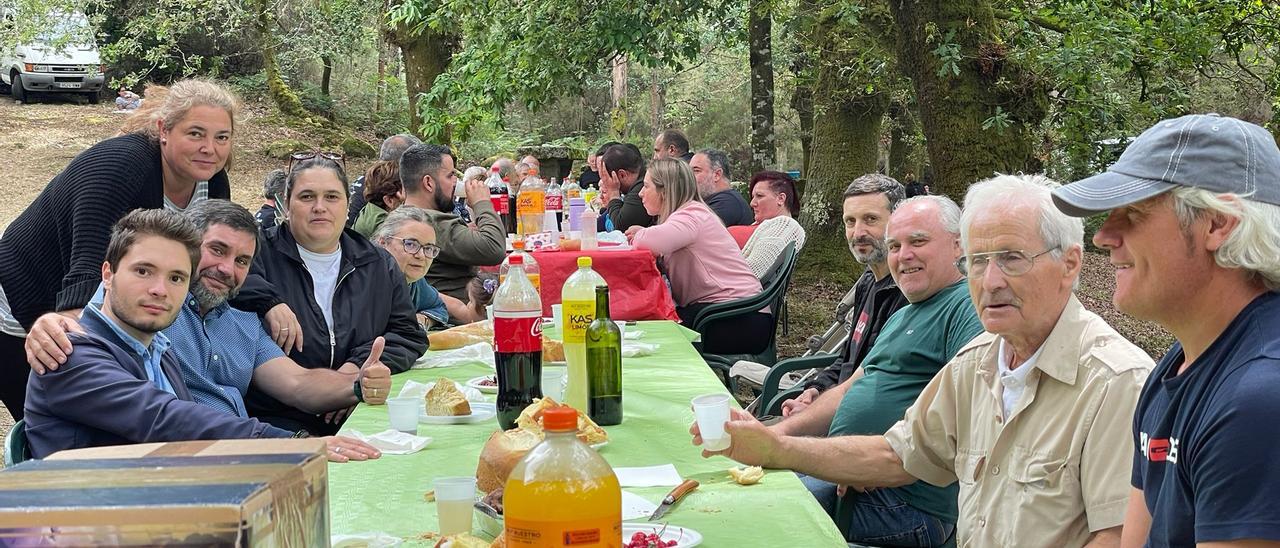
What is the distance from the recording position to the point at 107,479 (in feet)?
4.05

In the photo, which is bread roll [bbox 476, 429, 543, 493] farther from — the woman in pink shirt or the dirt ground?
the dirt ground

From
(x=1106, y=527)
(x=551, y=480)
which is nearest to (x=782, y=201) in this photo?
(x=1106, y=527)

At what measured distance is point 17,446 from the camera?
267 centimetres

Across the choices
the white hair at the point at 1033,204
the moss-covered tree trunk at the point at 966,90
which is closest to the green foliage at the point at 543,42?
the moss-covered tree trunk at the point at 966,90

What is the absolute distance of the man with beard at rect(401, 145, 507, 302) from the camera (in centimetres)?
582

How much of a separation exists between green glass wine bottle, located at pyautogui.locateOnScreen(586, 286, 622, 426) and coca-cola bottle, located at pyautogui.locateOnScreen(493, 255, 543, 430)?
147 millimetres

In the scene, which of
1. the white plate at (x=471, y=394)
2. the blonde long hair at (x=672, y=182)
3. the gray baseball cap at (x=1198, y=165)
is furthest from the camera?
the blonde long hair at (x=672, y=182)

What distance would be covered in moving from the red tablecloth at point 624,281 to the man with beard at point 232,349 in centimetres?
235

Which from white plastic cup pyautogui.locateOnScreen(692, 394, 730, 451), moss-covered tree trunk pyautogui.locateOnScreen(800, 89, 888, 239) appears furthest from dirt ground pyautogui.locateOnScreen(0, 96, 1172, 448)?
white plastic cup pyautogui.locateOnScreen(692, 394, 730, 451)

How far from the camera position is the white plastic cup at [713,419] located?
7.54 ft

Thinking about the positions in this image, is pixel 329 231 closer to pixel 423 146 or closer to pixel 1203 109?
pixel 423 146

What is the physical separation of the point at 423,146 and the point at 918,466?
3.90m

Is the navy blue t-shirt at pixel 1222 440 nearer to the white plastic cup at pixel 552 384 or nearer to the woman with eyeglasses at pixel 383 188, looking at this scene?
the white plastic cup at pixel 552 384

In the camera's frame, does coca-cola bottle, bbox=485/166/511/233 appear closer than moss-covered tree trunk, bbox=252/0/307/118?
Yes
